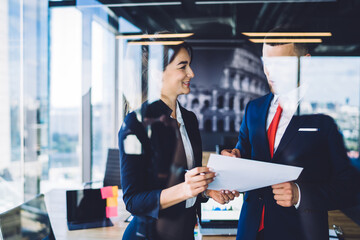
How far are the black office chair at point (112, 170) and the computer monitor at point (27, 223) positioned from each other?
2.56 feet

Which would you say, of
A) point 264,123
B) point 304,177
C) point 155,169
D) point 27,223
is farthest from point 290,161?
point 27,223

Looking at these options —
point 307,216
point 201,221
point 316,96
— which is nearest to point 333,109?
point 316,96

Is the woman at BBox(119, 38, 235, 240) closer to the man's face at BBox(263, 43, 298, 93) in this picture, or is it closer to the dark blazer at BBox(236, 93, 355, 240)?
the dark blazer at BBox(236, 93, 355, 240)

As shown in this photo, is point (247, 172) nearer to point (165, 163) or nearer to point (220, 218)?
point (165, 163)

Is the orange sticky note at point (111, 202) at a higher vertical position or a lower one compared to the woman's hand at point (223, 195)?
lower

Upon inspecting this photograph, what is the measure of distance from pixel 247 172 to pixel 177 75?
1.61ft

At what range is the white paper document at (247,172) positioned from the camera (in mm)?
849

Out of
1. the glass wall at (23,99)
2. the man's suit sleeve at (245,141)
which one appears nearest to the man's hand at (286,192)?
the man's suit sleeve at (245,141)

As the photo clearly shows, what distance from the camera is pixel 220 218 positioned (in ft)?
4.42

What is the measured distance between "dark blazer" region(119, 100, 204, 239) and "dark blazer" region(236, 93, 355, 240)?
0.24m

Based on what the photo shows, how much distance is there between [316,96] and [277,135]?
25.3 inches

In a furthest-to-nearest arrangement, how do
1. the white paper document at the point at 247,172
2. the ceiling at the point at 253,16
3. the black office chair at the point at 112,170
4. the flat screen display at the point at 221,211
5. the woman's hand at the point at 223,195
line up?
1. the ceiling at the point at 253,16
2. the black office chair at the point at 112,170
3. the flat screen display at the point at 221,211
4. the woman's hand at the point at 223,195
5. the white paper document at the point at 247,172

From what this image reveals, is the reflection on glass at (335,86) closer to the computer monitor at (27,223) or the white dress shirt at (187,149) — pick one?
the white dress shirt at (187,149)

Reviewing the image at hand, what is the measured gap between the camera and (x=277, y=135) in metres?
1.09
